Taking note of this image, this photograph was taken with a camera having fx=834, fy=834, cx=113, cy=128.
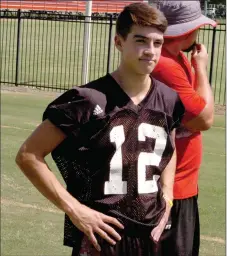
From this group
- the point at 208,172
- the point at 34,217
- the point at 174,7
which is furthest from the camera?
the point at 208,172

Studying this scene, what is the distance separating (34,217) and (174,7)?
12.1ft

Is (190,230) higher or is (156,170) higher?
(156,170)

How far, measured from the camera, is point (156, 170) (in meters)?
3.88

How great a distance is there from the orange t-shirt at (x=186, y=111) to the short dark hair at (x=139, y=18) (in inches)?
25.1

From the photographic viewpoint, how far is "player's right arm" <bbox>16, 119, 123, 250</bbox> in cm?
369

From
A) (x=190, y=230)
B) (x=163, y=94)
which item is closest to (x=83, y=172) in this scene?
(x=163, y=94)

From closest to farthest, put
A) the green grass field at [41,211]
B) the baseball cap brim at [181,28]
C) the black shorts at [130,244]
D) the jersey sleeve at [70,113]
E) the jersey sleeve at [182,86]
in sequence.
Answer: the jersey sleeve at [70,113] < the black shorts at [130,244] < the jersey sleeve at [182,86] < the baseball cap brim at [181,28] < the green grass field at [41,211]

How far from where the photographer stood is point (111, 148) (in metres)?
3.74

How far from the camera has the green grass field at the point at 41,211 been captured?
7016 mm

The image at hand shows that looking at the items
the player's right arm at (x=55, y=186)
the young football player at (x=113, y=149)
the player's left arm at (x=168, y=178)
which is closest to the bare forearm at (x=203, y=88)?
the player's left arm at (x=168, y=178)

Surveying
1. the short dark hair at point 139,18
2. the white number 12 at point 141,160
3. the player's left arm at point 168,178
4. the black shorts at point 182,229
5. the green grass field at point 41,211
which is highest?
the short dark hair at point 139,18

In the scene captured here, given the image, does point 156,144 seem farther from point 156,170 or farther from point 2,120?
point 2,120

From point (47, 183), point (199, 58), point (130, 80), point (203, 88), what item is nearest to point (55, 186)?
point (47, 183)

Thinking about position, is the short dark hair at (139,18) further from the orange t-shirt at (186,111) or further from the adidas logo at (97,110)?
the orange t-shirt at (186,111)
